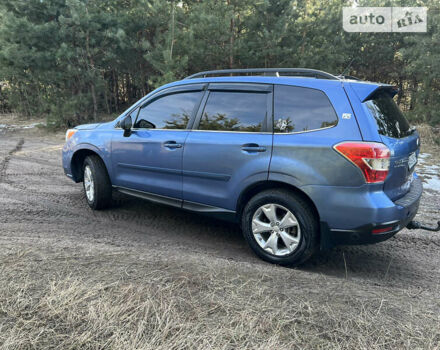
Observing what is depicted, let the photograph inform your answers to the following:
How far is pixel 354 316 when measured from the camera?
2271 mm

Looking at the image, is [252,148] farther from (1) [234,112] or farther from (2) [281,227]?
(2) [281,227]

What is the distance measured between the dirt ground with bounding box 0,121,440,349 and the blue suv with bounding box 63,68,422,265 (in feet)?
1.50

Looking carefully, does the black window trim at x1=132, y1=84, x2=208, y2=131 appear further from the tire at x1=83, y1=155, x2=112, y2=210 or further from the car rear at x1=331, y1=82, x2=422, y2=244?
the car rear at x1=331, y1=82, x2=422, y2=244

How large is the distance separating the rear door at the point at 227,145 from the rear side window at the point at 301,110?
10cm

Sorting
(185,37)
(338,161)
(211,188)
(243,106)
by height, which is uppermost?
(185,37)

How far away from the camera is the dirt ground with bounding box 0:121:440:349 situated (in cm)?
203

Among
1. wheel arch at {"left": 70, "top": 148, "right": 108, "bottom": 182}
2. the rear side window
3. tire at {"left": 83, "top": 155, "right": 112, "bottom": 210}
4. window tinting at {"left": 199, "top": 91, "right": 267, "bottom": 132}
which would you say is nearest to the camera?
the rear side window

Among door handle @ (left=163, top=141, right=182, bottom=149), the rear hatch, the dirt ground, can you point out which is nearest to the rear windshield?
the rear hatch

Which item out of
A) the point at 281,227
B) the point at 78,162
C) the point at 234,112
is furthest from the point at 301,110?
the point at 78,162

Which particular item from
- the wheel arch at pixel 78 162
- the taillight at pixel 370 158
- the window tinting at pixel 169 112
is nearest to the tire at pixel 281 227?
the taillight at pixel 370 158

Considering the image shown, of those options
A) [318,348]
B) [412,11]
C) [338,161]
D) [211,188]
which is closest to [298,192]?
[338,161]

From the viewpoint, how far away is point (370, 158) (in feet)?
9.17

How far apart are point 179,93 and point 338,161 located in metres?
2.06

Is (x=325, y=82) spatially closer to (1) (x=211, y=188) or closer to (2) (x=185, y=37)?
(1) (x=211, y=188)
